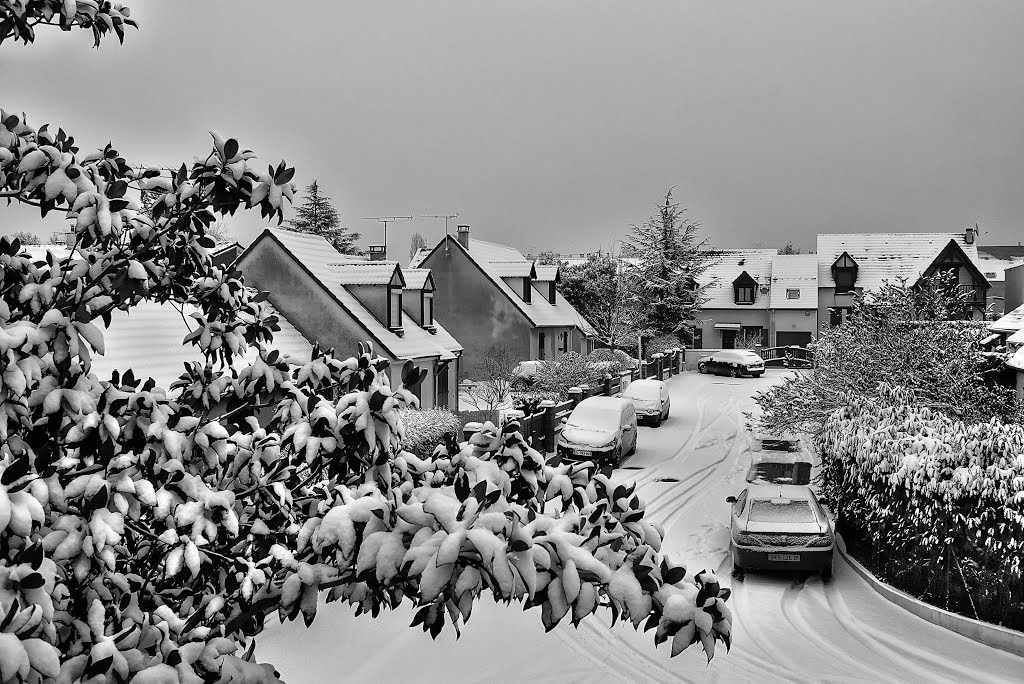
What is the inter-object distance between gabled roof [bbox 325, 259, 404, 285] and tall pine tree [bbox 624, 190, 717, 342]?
30794 mm

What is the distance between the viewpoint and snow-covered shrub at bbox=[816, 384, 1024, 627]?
1147 centimetres

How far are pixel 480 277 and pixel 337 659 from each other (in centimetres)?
3143

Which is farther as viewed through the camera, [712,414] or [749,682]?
[712,414]

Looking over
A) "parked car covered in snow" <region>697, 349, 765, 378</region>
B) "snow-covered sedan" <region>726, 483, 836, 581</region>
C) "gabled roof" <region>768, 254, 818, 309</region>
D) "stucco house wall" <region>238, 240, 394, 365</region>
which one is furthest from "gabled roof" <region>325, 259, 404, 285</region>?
"gabled roof" <region>768, 254, 818, 309</region>

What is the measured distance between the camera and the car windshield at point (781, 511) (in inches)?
546

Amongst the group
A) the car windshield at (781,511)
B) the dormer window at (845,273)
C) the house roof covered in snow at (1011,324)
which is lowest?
the car windshield at (781,511)

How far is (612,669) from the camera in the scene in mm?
10469

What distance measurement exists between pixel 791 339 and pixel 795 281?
4.55 metres

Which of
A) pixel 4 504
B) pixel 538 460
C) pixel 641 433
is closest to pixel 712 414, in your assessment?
pixel 641 433

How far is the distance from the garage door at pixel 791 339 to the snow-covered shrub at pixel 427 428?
44.9m

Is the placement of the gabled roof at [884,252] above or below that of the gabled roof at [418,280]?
above

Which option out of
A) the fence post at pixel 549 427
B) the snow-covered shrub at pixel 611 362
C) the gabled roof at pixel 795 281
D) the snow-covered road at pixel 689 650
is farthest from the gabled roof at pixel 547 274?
the snow-covered road at pixel 689 650

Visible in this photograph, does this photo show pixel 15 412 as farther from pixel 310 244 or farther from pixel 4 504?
pixel 310 244

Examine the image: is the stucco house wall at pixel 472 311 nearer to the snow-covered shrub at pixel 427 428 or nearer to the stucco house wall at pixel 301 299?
the stucco house wall at pixel 301 299
